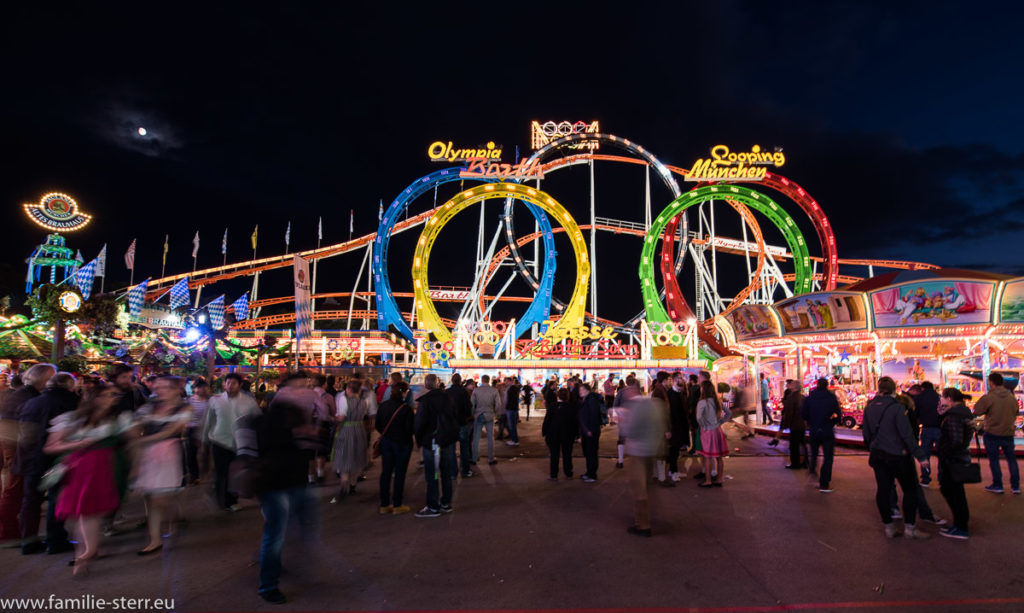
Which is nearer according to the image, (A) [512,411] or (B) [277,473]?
(B) [277,473]

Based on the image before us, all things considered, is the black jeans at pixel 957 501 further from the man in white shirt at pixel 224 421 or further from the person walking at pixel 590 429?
the man in white shirt at pixel 224 421

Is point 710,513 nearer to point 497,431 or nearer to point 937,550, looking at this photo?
point 937,550

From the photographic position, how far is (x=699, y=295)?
29.8 m


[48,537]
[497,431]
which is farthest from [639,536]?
[497,431]

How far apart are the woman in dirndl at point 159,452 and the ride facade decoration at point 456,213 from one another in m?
15.8

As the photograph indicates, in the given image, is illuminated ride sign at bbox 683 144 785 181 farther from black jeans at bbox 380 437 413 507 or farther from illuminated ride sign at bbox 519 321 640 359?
black jeans at bbox 380 437 413 507

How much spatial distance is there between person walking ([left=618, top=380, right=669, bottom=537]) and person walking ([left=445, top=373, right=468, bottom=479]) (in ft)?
7.09

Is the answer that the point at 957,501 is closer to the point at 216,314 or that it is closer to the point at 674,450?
the point at 674,450

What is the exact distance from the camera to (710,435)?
6980 millimetres

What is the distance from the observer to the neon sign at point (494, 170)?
23.3m

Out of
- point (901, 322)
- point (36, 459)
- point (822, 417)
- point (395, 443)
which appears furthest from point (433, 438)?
point (901, 322)

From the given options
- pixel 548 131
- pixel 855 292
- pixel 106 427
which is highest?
pixel 548 131

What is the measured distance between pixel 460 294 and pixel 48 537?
3331 centimetres

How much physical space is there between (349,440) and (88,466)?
2.94 metres
